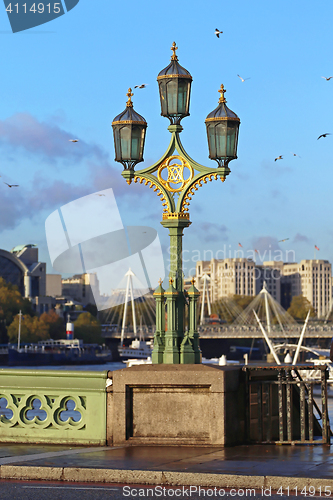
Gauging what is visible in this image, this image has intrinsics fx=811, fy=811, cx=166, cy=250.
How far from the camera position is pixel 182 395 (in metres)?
12.0

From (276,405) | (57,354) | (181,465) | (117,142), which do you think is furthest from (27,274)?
(181,465)

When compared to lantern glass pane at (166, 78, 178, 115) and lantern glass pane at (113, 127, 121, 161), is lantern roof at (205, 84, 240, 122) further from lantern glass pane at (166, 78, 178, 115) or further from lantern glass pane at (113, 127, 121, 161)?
lantern glass pane at (113, 127, 121, 161)

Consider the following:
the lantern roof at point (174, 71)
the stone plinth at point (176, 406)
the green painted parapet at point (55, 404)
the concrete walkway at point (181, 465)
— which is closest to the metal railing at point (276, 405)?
the stone plinth at point (176, 406)

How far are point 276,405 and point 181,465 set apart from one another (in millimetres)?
3615

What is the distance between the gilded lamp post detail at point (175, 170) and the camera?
1391cm

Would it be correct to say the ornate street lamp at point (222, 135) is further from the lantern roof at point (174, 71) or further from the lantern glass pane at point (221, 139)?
the lantern roof at point (174, 71)

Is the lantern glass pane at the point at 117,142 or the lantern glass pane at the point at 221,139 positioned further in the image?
the lantern glass pane at the point at 117,142

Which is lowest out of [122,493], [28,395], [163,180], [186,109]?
[122,493]

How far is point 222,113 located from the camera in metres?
15.2

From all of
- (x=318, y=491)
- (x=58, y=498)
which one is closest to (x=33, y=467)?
(x=58, y=498)

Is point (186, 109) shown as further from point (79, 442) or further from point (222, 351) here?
point (222, 351)

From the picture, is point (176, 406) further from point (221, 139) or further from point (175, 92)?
point (175, 92)

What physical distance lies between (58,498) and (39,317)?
5739 inches

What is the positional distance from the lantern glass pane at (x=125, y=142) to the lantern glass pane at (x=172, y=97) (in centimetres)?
86
